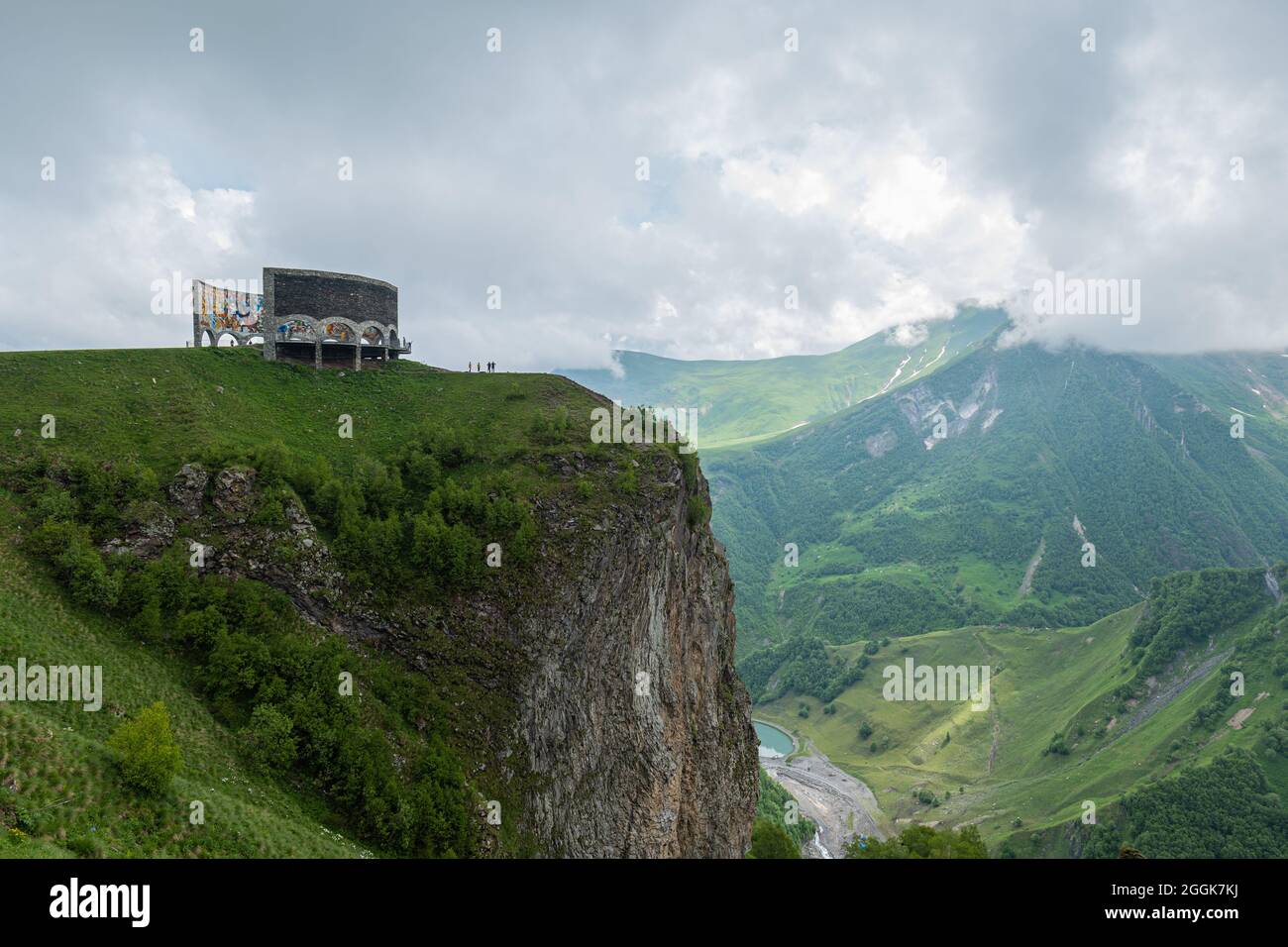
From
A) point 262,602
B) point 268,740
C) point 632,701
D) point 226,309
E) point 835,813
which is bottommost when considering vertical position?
point 835,813

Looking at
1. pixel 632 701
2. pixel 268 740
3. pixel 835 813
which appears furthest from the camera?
pixel 835 813

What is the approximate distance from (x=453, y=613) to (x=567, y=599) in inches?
289

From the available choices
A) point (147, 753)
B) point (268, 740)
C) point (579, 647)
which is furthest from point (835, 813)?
point (147, 753)

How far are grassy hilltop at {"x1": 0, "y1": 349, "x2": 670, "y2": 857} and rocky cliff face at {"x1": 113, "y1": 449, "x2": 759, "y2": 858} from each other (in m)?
0.38

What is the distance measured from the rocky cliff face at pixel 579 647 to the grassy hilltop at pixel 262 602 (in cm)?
38

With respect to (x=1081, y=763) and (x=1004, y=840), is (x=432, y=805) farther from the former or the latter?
(x=1081, y=763)

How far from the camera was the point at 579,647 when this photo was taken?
46781 millimetres

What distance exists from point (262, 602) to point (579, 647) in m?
19.4

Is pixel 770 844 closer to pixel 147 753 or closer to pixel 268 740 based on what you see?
pixel 268 740

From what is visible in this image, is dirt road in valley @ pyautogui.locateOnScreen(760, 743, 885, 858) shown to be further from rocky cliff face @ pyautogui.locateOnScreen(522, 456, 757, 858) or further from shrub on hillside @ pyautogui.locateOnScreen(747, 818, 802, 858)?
rocky cliff face @ pyautogui.locateOnScreen(522, 456, 757, 858)

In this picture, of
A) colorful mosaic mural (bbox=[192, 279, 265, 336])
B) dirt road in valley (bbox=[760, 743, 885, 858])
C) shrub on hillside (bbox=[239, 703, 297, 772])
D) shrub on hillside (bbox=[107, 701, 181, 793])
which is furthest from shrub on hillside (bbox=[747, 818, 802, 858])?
dirt road in valley (bbox=[760, 743, 885, 858])

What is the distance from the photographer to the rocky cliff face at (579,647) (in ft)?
134
